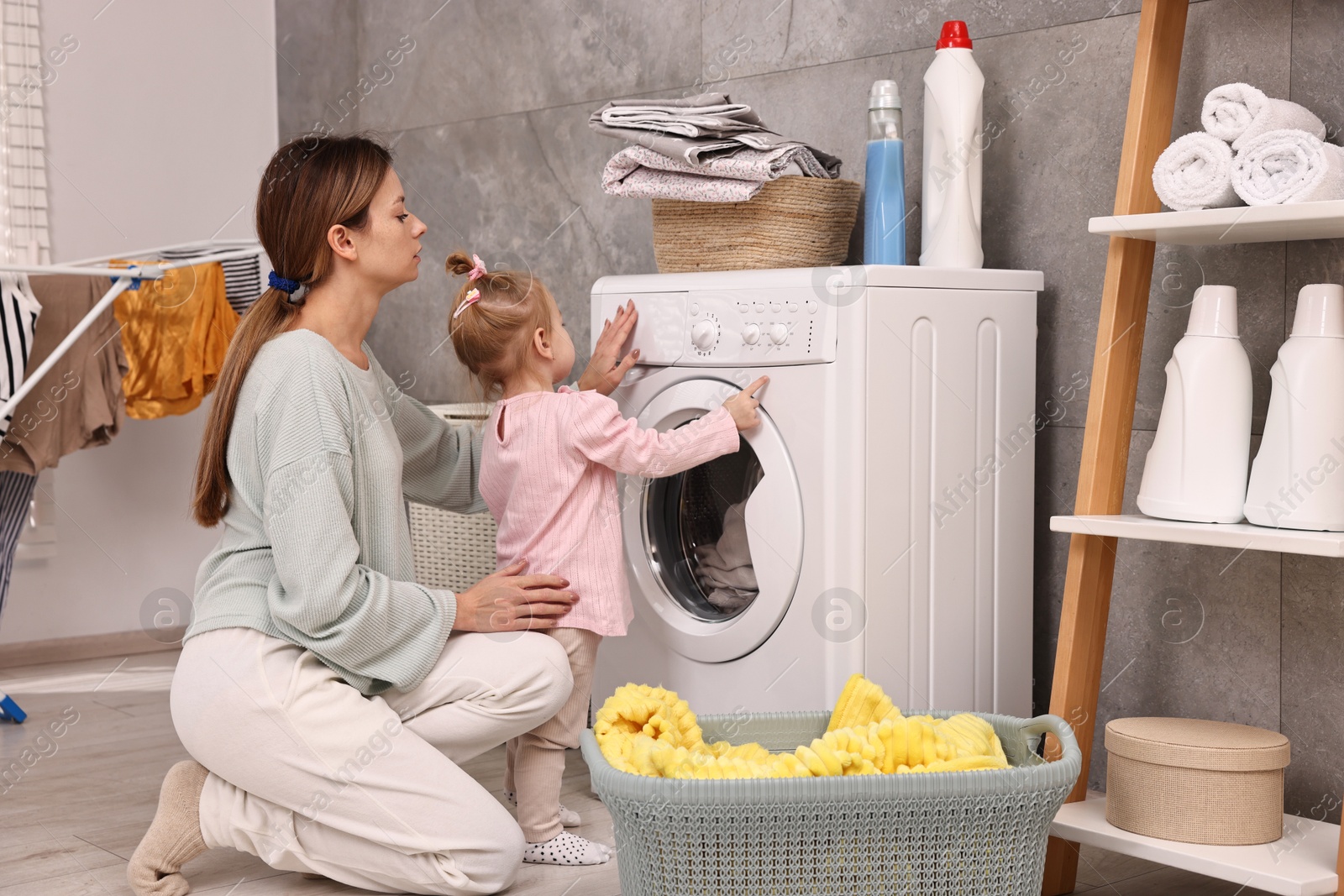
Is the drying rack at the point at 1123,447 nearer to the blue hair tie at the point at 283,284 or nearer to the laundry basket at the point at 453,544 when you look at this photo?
the blue hair tie at the point at 283,284

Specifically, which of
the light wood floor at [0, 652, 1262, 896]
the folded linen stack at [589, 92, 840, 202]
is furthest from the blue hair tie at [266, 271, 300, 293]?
the light wood floor at [0, 652, 1262, 896]

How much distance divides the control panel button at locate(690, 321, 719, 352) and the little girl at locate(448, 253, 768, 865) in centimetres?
11

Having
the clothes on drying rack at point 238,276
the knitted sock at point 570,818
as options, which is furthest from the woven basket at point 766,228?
the clothes on drying rack at point 238,276

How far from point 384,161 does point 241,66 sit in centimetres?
226

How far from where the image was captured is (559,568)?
6.64 feet

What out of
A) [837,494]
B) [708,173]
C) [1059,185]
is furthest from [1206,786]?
[708,173]

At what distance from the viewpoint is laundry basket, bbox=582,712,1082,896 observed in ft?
4.88

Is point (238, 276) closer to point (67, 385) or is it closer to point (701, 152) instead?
point (67, 385)

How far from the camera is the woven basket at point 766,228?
7.13 ft

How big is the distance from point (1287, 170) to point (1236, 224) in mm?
89

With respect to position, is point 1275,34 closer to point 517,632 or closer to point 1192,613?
point 1192,613

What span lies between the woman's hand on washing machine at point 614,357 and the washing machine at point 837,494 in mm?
20

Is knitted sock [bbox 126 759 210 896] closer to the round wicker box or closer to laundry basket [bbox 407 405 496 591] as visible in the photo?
laundry basket [bbox 407 405 496 591]

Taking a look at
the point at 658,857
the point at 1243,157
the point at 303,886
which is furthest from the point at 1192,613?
the point at 303,886
